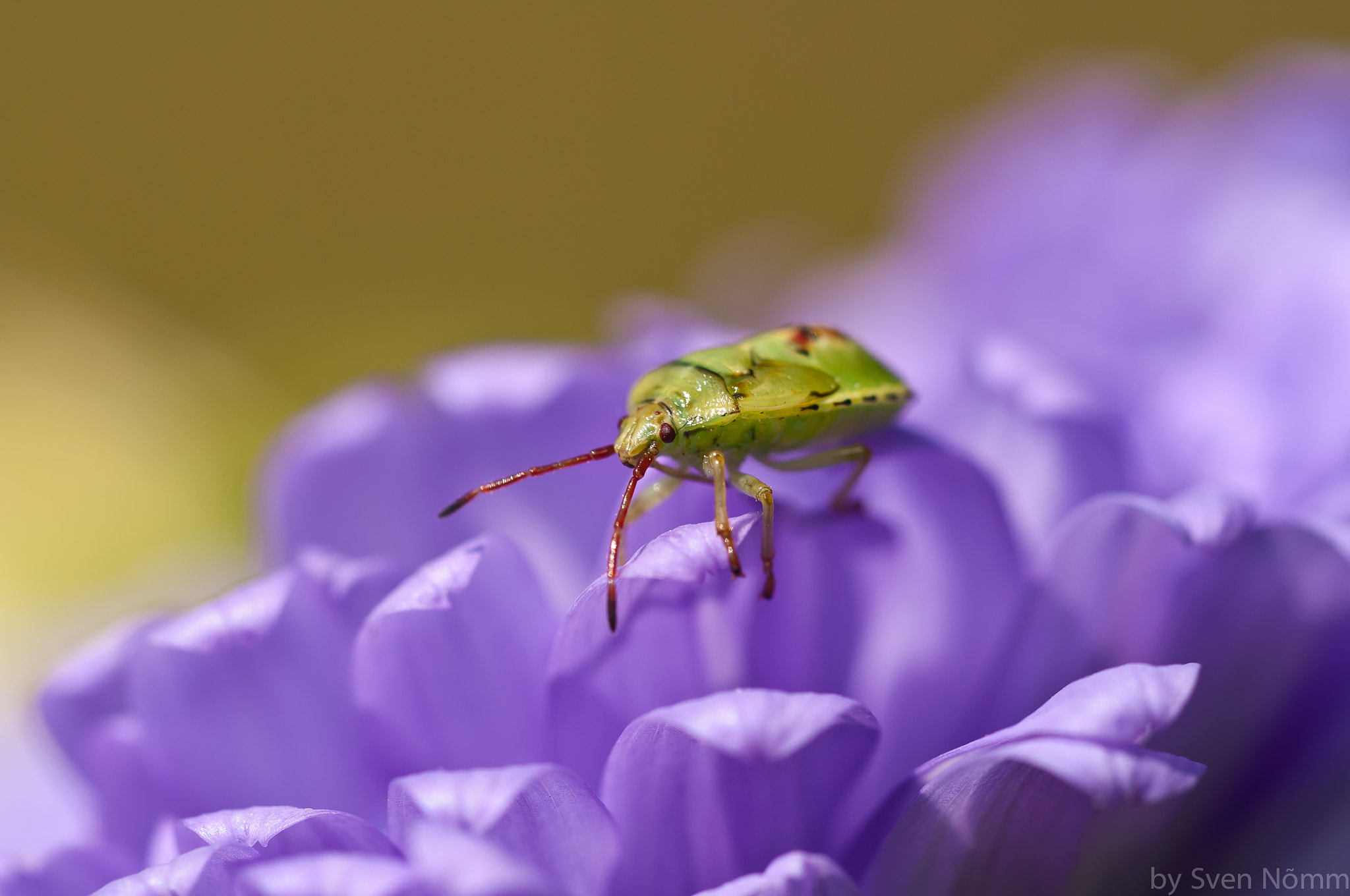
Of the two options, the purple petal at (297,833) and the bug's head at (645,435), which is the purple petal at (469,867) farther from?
the bug's head at (645,435)

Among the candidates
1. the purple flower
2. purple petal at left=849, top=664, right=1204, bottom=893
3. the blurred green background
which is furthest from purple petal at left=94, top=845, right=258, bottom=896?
the blurred green background

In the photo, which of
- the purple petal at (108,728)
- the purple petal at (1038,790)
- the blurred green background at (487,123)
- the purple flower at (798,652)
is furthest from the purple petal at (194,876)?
the blurred green background at (487,123)

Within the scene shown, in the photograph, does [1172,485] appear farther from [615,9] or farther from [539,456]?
[615,9]

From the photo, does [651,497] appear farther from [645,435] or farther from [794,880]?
[794,880]

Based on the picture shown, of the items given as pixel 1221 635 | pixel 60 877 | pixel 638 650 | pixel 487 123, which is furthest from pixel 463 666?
pixel 487 123

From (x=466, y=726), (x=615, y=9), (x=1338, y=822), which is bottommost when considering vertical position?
(x=1338, y=822)

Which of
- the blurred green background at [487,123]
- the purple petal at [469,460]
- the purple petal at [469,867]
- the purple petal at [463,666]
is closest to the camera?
the purple petal at [469,867]

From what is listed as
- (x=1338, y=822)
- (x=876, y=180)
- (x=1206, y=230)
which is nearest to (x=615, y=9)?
(x=876, y=180)
